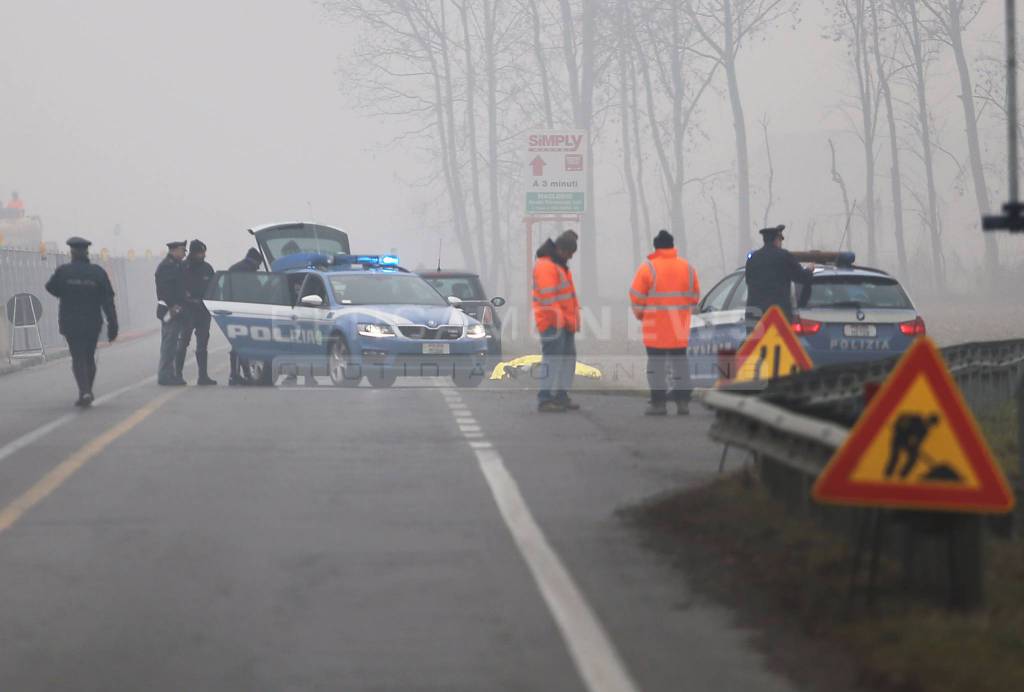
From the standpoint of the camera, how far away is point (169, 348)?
2214 cm

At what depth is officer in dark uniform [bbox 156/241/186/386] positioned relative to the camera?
869 inches

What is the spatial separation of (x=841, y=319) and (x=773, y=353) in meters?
5.40

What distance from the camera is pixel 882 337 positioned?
1802cm

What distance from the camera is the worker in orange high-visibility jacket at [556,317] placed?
17.2 meters

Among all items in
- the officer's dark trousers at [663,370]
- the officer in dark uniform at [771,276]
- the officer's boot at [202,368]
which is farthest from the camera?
the officer's boot at [202,368]

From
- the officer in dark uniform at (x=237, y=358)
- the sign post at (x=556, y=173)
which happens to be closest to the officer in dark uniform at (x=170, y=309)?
the officer in dark uniform at (x=237, y=358)

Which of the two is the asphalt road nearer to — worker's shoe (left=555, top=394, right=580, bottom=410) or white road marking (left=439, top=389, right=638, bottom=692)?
white road marking (left=439, top=389, right=638, bottom=692)

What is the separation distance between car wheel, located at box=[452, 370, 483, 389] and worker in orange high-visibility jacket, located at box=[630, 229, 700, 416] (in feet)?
19.7

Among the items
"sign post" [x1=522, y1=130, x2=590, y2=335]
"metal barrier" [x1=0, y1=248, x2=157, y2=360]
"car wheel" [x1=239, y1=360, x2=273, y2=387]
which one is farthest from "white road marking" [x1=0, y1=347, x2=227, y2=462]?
"metal barrier" [x1=0, y1=248, x2=157, y2=360]

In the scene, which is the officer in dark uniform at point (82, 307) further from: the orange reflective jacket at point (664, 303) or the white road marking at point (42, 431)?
the orange reflective jacket at point (664, 303)

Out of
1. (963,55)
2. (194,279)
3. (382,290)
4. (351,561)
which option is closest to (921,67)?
(963,55)

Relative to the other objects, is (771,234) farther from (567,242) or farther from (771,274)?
(567,242)

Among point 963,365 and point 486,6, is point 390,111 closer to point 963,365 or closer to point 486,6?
point 486,6

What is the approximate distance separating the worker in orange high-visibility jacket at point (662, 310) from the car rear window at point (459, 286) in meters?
11.8
